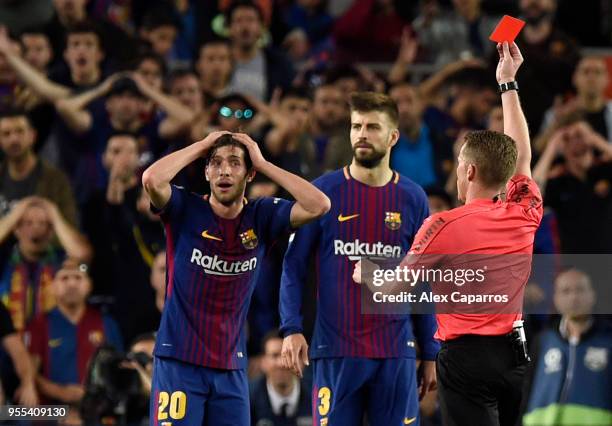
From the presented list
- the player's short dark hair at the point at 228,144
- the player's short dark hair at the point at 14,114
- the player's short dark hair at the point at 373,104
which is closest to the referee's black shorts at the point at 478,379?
the player's short dark hair at the point at 228,144

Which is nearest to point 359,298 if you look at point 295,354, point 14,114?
point 295,354

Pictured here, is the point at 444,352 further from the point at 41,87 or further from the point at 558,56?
the point at 558,56

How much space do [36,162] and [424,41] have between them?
4.87m

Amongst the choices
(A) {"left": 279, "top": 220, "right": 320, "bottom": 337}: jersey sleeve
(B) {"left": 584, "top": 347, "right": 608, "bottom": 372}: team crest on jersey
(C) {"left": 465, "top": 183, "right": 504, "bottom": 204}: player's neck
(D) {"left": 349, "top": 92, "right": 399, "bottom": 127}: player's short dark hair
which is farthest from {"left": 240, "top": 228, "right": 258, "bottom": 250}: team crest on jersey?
(B) {"left": 584, "top": 347, "right": 608, "bottom": 372}: team crest on jersey

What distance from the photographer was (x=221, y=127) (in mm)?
11648

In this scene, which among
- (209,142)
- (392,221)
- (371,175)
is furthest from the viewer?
(371,175)

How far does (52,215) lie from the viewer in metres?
11.2

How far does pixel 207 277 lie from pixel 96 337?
12.0ft

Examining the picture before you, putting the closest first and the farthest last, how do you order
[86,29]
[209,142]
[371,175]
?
1. [209,142]
2. [371,175]
3. [86,29]

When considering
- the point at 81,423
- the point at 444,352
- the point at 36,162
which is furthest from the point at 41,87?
the point at 444,352

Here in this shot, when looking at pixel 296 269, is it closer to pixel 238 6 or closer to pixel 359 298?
pixel 359 298

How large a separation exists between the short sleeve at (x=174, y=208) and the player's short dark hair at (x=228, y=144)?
27 cm

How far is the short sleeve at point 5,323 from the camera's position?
34.2 feet

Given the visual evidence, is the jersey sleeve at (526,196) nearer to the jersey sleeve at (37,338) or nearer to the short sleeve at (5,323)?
the short sleeve at (5,323)
